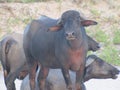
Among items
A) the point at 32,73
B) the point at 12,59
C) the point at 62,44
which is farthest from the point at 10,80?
the point at 62,44

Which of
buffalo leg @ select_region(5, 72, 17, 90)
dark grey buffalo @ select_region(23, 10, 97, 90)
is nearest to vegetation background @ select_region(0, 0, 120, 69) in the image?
buffalo leg @ select_region(5, 72, 17, 90)

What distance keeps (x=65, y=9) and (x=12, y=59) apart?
500 cm

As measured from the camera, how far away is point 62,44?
3.20 metres

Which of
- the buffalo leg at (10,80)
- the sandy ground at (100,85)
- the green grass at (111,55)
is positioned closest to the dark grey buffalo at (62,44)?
the buffalo leg at (10,80)

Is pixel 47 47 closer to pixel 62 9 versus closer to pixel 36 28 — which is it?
pixel 36 28

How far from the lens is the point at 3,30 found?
8.77 meters

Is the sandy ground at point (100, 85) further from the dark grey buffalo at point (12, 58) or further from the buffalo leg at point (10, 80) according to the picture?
the buffalo leg at point (10, 80)

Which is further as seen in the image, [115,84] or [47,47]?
[115,84]

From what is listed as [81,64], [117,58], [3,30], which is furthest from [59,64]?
[3,30]

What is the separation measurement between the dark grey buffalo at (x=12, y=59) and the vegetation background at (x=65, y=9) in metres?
3.83

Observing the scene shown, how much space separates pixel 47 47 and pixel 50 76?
1001mm

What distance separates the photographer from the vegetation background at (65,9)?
8.77 meters

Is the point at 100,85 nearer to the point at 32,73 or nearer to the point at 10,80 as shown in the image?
the point at 10,80

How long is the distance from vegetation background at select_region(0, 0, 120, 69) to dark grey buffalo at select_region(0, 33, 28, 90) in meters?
3.83
